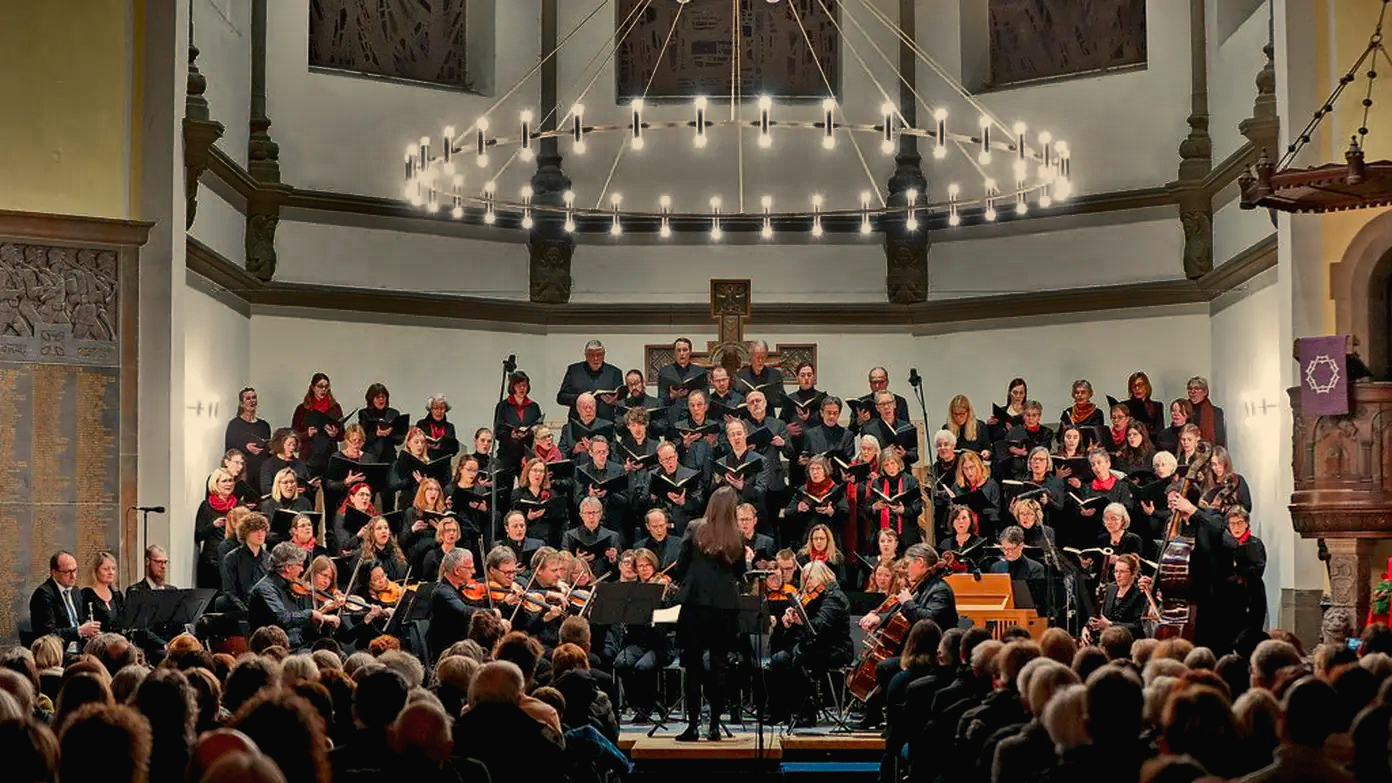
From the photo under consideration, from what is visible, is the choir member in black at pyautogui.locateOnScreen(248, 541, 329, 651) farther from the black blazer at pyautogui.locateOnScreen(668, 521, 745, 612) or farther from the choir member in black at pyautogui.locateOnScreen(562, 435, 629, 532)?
the choir member in black at pyautogui.locateOnScreen(562, 435, 629, 532)

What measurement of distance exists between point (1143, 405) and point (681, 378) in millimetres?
3999

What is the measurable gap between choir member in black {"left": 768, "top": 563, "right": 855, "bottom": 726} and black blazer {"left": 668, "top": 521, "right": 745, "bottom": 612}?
1.63 m

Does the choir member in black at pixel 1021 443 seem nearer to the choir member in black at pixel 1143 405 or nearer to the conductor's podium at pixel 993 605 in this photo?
the choir member in black at pixel 1143 405

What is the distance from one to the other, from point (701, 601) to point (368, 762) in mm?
5634

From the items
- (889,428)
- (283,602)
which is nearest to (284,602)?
(283,602)

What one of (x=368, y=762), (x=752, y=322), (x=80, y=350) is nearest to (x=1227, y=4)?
(x=752, y=322)

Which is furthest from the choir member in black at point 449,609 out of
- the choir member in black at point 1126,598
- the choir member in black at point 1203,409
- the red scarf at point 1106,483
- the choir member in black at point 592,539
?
the choir member in black at point 1203,409

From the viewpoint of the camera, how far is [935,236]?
1859 cm

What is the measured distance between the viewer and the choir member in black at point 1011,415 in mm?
15789

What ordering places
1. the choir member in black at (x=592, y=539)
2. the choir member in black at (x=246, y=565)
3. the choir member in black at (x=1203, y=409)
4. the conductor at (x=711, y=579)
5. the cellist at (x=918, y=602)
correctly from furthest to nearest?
1. the choir member in black at (x=1203, y=409)
2. the choir member in black at (x=592, y=539)
3. the choir member in black at (x=246, y=565)
4. the cellist at (x=918, y=602)
5. the conductor at (x=711, y=579)

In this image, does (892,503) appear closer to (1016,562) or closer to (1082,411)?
(1016,562)

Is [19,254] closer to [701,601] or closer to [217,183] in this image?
[217,183]

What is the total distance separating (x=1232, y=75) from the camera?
1608 cm

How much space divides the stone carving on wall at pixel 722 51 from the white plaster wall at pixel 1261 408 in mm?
5131
